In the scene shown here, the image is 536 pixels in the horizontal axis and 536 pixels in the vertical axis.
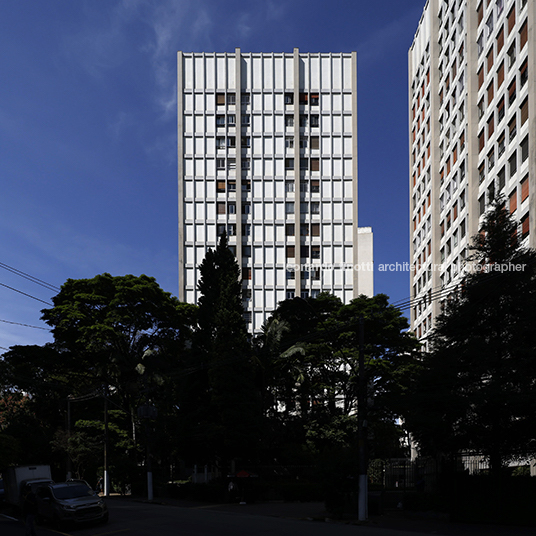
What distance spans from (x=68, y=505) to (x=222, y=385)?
13.8 m

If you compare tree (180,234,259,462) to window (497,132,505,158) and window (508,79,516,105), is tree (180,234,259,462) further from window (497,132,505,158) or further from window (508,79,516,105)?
window (508,79,516,105)

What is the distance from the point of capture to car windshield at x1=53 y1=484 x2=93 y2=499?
22516 mm

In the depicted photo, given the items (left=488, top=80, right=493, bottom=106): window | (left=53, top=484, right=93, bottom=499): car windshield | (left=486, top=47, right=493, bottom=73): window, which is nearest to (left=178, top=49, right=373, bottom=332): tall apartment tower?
(left=488, top=80, right=493, bottom=106): window

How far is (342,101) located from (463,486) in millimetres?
60569

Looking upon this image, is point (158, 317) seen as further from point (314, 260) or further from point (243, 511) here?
point (314, 260)

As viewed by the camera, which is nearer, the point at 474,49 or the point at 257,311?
the point at 474,49

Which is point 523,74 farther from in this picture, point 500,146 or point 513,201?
point 513,201

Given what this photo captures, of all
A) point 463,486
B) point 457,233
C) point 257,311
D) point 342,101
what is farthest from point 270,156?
point 463,486

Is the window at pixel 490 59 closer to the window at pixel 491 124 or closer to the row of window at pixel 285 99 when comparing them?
the window at pixel 491 124

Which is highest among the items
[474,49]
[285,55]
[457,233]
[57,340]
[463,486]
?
[285,55]

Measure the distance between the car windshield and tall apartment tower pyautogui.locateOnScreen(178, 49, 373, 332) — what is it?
48207 millimetres

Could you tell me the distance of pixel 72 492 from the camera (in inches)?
901

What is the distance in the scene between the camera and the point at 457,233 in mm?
51812

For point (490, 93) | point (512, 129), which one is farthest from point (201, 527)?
point (490, 93)
